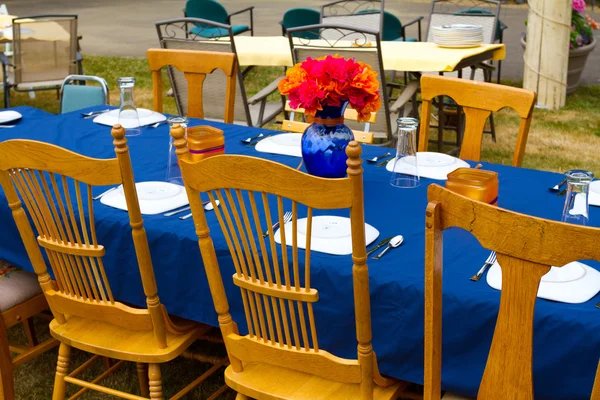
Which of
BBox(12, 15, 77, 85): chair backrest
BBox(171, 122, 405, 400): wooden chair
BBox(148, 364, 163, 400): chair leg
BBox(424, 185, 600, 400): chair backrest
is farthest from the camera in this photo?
BBox(12, 15, 77, 85): chair backrest

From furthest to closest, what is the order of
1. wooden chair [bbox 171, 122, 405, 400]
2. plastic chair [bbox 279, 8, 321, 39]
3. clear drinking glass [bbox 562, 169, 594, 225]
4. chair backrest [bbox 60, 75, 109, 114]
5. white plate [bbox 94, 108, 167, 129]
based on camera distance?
plastic chair [bbox 279, 8, 321, 39]
chair backrest [bbox 60, 75, 109, 114]
white plate [bbox 94, 108, 167, 129]
clear drinking glass [bbox 562, 169, 594, 225]
wooden chair [bbox 171, 122, 405, 400]

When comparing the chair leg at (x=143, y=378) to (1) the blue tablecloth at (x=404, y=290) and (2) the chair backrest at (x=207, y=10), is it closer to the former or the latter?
(1) the blue tablecloth at (x=404, y=290)

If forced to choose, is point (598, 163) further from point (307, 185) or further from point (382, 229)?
point (307, 185)

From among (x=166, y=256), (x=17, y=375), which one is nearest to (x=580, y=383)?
(x=166, y=256)

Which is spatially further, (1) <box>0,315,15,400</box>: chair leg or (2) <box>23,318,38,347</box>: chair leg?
(2) <box>23,318,38,347</box>: chair leg

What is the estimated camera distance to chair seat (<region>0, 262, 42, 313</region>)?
2.40 m

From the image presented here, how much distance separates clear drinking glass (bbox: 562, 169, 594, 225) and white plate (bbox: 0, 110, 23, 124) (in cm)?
A: 236

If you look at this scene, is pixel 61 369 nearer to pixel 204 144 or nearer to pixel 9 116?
pixel 204 144

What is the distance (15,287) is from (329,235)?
112 centimetres

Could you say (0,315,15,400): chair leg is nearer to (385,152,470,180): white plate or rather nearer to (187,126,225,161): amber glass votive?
(187,126,225,161): amber glass votive

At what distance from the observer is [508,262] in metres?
1.32

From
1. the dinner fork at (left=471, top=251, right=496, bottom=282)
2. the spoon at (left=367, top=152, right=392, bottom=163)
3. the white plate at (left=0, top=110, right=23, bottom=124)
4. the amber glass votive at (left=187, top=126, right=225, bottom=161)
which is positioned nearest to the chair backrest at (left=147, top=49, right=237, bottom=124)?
the white plate at (left=0, top=110, right=23, bottom=124)

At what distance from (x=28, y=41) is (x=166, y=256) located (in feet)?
14.4

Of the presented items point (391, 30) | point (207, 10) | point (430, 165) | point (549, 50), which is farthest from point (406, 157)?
point (207, 10)
